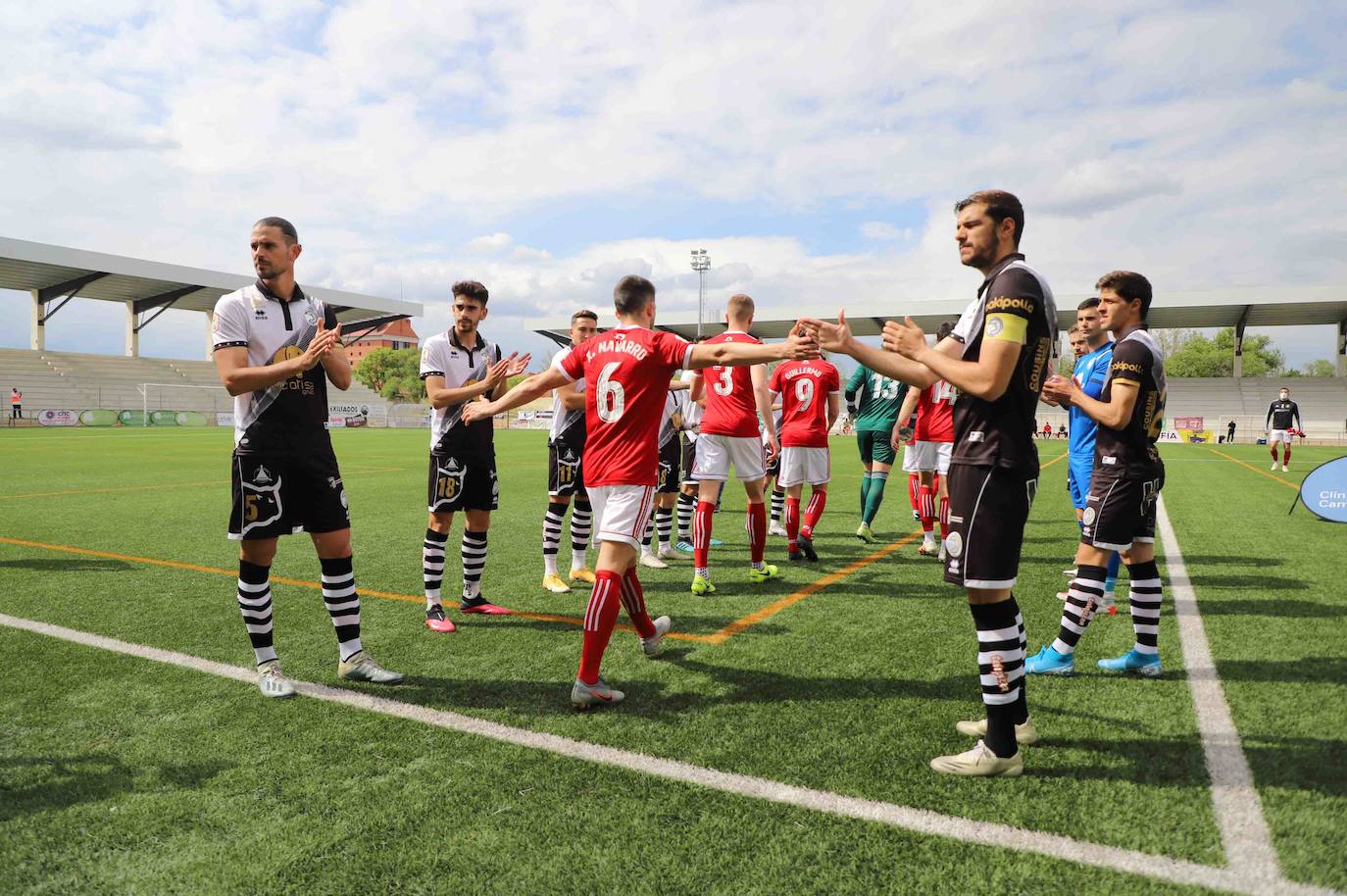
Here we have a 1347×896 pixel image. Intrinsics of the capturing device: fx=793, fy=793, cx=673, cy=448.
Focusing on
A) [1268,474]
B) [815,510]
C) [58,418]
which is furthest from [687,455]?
[58,418]

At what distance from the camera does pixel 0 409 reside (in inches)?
1774

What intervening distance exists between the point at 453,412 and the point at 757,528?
8.54 feet

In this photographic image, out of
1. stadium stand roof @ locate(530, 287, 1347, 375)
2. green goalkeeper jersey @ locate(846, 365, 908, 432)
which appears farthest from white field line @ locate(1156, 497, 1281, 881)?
stadium stand roof @ locate(530, 287, 1347, 375)

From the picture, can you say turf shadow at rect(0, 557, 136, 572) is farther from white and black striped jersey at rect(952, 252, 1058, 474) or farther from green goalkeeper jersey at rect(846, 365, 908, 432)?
green goalkeeper jersey at rect(846, 365, 908, 432)

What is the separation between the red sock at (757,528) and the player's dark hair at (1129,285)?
9.85ft

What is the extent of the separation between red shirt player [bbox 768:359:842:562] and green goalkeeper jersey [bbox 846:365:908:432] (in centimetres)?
142

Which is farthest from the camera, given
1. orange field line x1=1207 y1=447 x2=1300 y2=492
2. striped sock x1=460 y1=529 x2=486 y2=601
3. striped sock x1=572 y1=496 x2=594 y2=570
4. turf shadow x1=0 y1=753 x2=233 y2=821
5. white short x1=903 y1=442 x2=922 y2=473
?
orange field line x1=1207 y1=447 x2=1300 y2=492

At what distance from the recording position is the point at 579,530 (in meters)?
6.75

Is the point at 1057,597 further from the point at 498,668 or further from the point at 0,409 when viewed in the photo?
the point at 0,409

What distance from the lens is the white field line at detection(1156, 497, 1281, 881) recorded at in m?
2.44

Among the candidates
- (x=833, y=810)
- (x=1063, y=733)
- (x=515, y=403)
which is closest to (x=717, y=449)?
(x=515, y=403)

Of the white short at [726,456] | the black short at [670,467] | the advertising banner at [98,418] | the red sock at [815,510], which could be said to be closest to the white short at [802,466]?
the red sock at [815,510]

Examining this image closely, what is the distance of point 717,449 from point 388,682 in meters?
3.39

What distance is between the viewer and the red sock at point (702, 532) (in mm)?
6219
